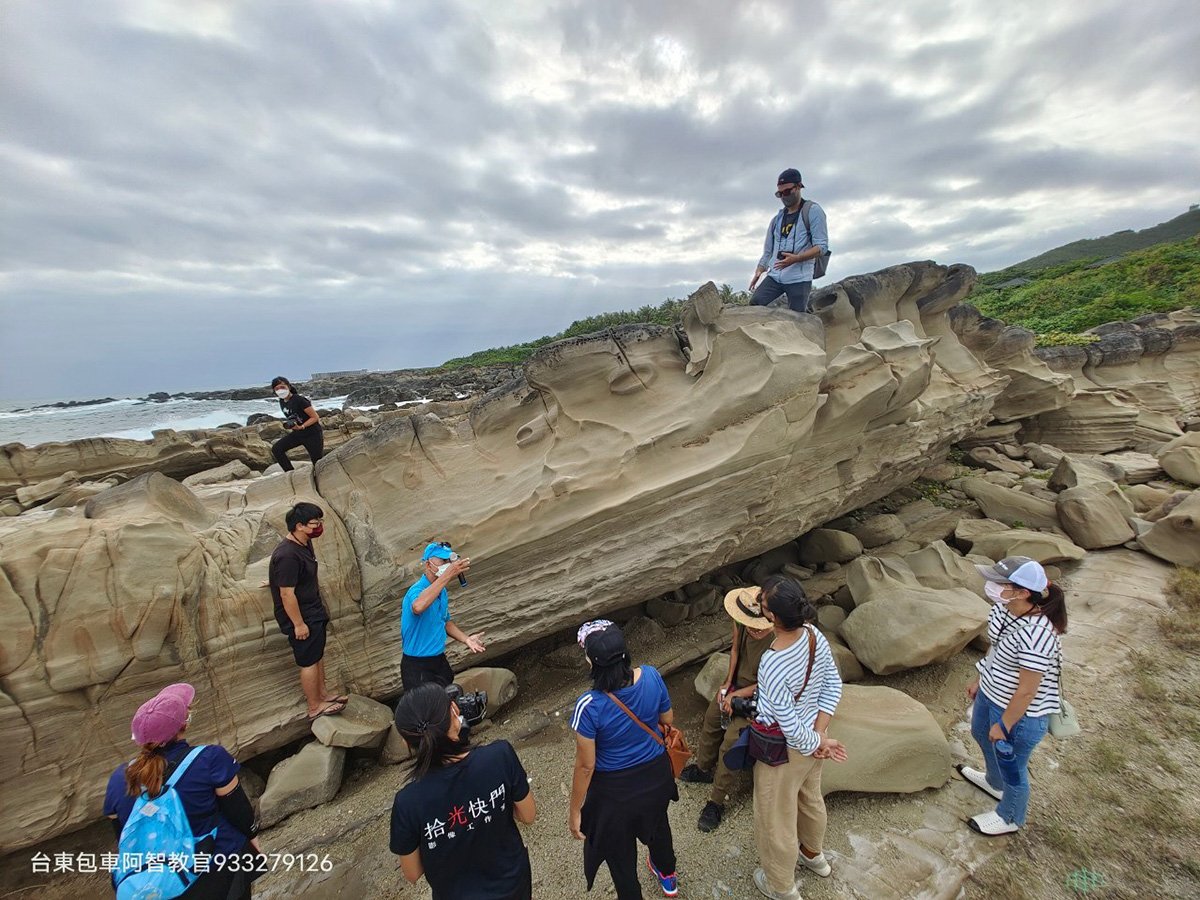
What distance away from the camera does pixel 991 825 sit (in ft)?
9.33

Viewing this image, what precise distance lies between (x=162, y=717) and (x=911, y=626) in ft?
16.2

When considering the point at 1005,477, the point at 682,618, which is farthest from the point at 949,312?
the point at 682,618

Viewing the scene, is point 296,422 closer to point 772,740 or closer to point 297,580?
point 297,580

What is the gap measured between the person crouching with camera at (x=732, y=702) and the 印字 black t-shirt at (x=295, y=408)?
4898mm

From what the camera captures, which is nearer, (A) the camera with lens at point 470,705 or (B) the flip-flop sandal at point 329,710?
(A) the camera with lens at point 470,705

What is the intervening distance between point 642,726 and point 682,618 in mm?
3367

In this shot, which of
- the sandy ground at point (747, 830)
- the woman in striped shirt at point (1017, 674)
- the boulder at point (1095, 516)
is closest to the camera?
the woman in striped shirt at point (1017, 674)

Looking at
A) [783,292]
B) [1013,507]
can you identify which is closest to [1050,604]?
[783,292]

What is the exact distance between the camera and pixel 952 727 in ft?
12.2

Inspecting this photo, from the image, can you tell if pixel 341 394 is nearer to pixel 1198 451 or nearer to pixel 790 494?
pixel 790 494

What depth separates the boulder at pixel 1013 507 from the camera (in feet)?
20.7

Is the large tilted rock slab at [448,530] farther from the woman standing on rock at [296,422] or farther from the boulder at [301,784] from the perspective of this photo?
the woman standing on rock at [296,422]

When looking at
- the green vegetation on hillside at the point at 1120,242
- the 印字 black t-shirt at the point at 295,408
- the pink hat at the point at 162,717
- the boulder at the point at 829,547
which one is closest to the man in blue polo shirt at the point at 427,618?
the pink hat at the point at 162,717

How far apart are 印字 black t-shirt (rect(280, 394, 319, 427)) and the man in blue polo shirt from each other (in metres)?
2.97
